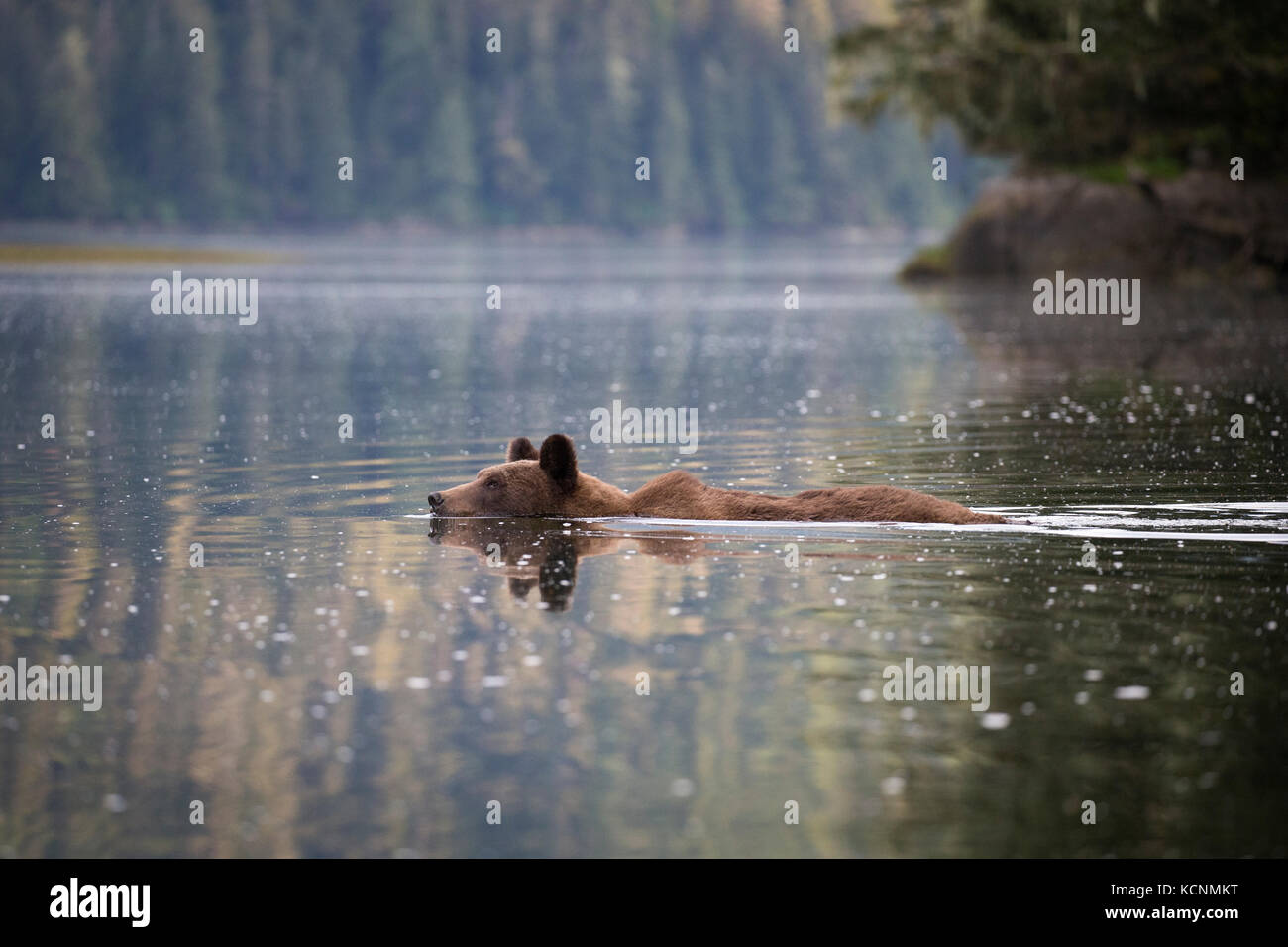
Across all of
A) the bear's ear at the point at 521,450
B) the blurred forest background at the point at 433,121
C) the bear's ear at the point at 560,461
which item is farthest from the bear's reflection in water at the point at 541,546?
the blurred forest background at the point at 433,121

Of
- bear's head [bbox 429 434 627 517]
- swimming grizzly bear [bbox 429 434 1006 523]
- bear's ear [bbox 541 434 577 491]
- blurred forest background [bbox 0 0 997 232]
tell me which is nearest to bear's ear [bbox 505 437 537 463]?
swimming grizzly bear [bbox 429 434 1006 523]

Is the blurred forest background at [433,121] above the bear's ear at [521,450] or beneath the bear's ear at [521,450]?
above

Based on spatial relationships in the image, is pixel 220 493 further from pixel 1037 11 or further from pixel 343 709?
pixel 1037 11

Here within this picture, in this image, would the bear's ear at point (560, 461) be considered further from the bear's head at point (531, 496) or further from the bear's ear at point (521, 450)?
the bear's ear at point (521, 450)

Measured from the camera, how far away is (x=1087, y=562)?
1355 cm

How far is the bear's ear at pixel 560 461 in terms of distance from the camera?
15395 mm

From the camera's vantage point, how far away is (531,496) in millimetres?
15781

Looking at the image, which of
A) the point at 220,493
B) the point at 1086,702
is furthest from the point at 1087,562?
the point at 220,493

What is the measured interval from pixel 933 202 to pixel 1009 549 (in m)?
179

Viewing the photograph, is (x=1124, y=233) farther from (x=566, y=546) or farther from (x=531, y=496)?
(x=566, y=546)

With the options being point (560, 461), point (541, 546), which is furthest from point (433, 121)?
point (541, 546)

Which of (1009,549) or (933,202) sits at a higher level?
(933,202)

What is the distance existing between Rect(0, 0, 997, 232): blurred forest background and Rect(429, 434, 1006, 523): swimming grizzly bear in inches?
5819

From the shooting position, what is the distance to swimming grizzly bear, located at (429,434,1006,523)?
1507 centimetres
